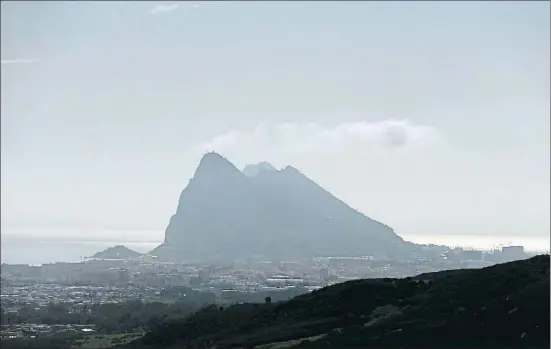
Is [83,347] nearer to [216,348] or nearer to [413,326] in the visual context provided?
[216,348]

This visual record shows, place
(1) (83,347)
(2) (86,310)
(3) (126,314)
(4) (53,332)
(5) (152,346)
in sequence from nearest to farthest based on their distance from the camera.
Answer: (5) (152,346), (1) (83,347), (4) (53,332), (3) (126,314), (2) (86,310)

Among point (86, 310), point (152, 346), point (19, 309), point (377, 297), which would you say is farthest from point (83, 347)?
point (19, 309)

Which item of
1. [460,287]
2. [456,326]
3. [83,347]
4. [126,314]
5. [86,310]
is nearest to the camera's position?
[456,326]

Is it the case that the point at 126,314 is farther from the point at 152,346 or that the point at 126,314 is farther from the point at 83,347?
the point at 152,346

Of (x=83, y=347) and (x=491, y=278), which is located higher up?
(x=491, y=278)

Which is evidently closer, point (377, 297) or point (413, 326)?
point (413, 326)

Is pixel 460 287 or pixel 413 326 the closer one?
pixel 413 326
